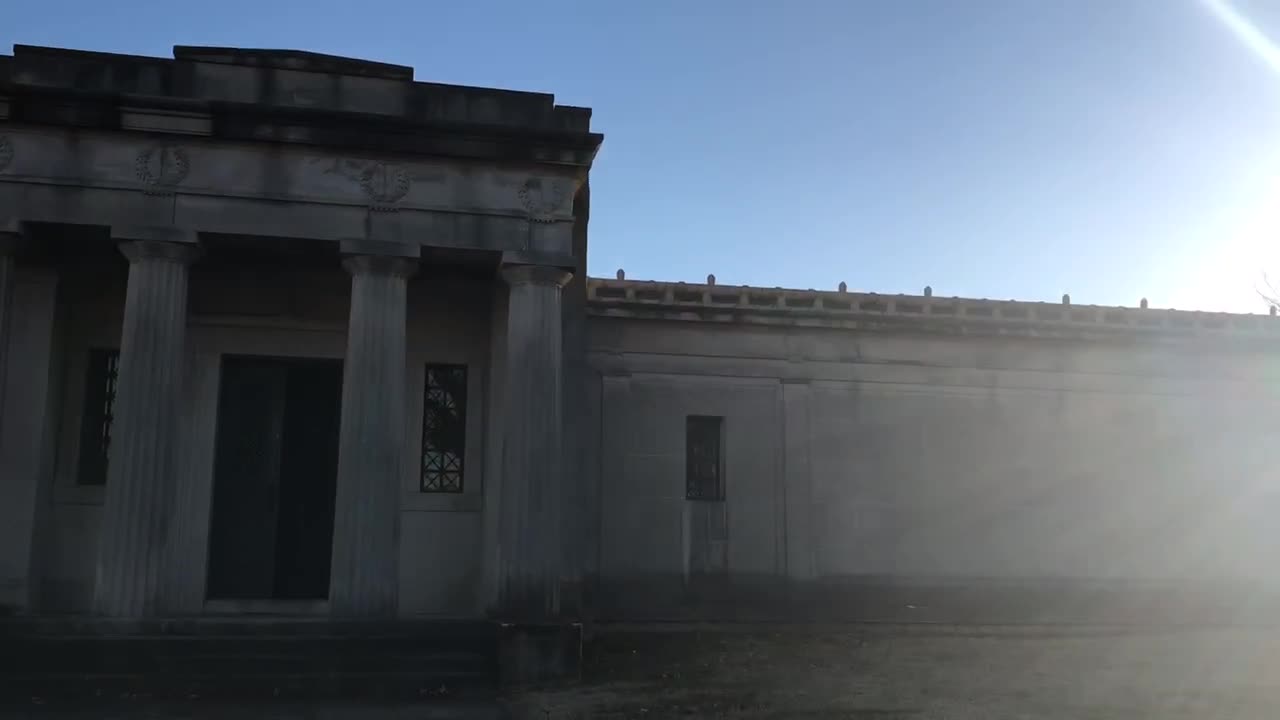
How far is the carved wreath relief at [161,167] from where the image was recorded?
1638 cm

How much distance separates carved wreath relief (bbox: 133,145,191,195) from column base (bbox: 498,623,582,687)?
7.52 m

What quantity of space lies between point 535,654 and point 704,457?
6.91 meters

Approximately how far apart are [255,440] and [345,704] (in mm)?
6197

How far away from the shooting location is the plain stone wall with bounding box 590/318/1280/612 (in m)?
21.5

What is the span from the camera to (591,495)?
69.1ft

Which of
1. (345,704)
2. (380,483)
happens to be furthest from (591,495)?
(345,704)

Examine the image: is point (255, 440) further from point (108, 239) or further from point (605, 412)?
point (605, 412)

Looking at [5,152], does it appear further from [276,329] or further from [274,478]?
[274,478]

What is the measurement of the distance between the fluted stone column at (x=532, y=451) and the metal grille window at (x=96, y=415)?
6.70m

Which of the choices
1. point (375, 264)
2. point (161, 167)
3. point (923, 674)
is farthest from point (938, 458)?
point (161, 167)

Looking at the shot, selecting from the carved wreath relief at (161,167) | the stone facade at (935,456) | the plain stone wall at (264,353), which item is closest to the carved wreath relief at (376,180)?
the carved wreath relief at (161,167)

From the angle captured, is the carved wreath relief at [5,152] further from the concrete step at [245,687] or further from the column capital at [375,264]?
the concrete step at [245,687]

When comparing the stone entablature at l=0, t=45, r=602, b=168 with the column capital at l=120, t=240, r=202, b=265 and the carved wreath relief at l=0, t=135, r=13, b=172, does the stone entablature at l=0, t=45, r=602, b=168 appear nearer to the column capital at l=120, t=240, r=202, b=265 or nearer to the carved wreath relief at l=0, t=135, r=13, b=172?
the carved wreath relief at l=0, t=135, r=13, b=172

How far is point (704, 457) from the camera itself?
21.9 metres
